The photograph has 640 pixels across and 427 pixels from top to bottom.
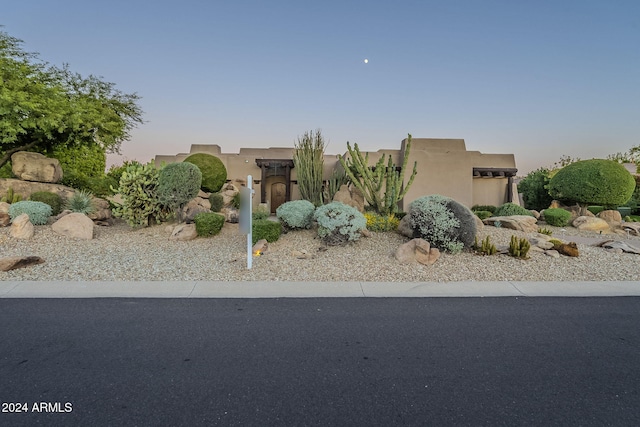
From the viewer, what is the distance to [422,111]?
16422 mm

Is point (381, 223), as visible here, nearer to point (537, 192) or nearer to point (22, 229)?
point (22, 229)

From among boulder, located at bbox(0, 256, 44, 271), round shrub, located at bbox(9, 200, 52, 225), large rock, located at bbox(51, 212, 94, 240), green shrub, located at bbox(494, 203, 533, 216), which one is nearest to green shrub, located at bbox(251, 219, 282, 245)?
boulder, located at bbox(0, 256, 44, 271)

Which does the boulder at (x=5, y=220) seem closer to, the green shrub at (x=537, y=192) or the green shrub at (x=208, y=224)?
the green shrub at (x=208, y=224)

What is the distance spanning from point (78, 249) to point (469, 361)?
31.9ft

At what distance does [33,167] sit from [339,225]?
13754 mm

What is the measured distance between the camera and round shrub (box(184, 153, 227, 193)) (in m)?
16.9

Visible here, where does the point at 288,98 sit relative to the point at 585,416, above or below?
above

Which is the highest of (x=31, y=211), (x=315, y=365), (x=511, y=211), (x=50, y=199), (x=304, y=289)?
(x=50, y=199)

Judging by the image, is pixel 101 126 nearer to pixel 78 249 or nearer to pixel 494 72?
pixel 78 249

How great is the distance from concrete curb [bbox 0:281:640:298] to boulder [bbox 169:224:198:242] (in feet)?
12.8

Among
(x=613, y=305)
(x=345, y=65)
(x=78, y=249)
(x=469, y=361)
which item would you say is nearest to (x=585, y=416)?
(x=469, y=361)

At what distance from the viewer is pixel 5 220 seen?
34.0 ft

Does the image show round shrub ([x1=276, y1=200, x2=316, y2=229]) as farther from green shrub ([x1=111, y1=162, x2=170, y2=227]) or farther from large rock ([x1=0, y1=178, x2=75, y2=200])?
large rock ([x1=0, y1=178, x2=75, y2=200])

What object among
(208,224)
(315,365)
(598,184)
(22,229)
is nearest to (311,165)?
(208,224)
